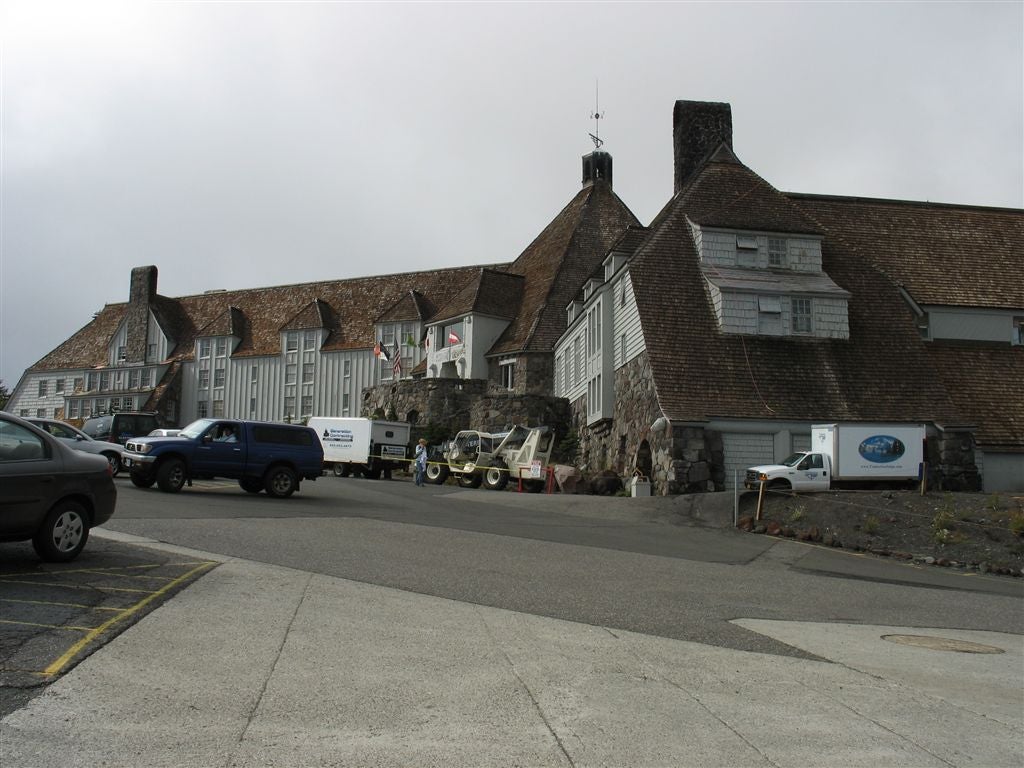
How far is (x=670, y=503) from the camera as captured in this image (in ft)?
84.5

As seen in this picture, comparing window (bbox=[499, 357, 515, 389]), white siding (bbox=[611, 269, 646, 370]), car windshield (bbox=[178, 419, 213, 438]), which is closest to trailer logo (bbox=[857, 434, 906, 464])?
white siding (bbox=[611, 269, 646, 370])

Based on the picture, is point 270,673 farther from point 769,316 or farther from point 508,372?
point 508,372

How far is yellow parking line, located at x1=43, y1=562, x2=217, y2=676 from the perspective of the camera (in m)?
6.82

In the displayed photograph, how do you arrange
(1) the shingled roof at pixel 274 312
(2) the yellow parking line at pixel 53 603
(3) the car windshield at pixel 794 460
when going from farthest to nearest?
1. (1) the shingled roof at pixel 274 312
2. (3) the car windshield at pixel 794 460
3. (2) the yellow parking line at pixel 53 603

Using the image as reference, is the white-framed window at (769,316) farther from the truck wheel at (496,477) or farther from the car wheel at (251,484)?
Answer: the car wheel at (251,484)

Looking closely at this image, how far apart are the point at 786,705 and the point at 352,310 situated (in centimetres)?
6414

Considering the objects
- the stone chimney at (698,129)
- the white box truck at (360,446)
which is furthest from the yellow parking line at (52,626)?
the stone chimney at (698,129)

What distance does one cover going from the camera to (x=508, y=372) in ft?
172

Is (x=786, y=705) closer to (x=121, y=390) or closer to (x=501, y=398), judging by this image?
(x=501, y=398)

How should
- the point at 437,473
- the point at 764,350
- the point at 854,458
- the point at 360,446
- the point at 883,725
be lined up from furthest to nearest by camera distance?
the point at 360,446 → the point at 437,473 → the point at 764,350 → the point at 854,458 → the point at 883,725

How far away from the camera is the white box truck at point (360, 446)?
41.9m

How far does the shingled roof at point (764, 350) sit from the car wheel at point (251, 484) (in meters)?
12.1

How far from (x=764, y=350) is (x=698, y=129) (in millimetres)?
15834

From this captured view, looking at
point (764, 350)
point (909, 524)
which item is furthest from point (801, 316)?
point (909, 524)
